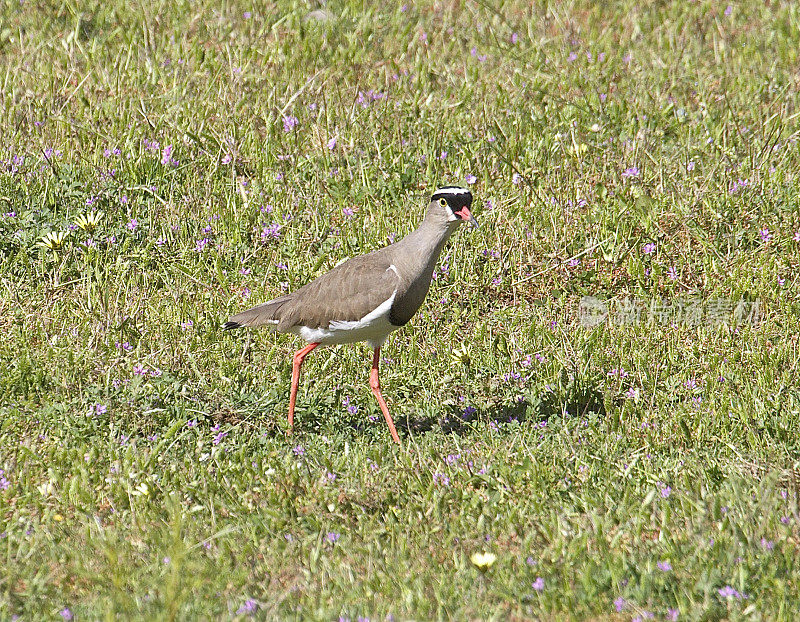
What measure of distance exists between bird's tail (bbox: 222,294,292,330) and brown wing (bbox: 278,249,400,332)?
73 mm

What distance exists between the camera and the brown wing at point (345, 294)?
19.9 ft

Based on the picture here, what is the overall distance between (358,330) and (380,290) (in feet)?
0.92

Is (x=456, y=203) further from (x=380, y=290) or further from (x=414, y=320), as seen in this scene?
(x=414, y=320)

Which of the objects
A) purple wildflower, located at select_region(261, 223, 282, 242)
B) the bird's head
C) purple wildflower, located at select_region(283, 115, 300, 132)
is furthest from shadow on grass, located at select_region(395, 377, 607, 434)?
purple wildflower, located at select_region(283, 115, 300, 132)

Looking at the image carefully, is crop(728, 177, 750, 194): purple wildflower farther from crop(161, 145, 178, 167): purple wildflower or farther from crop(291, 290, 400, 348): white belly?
crop(161, 145, 178, 167): purple wildflower

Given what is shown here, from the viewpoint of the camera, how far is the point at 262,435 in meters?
6.01

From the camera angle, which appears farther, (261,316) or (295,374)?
(261,316)

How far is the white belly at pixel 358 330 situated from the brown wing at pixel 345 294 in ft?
0.09

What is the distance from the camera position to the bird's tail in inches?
256

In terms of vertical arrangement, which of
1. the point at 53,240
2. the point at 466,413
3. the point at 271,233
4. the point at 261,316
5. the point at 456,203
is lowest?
the point at 466,413

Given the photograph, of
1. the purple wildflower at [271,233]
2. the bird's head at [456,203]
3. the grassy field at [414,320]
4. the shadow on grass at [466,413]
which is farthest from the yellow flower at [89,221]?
the bird's head at [456,203]

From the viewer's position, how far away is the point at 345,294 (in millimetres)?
6141

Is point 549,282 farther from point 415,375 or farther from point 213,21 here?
point 213,21

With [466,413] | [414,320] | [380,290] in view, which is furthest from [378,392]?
[414,320]
